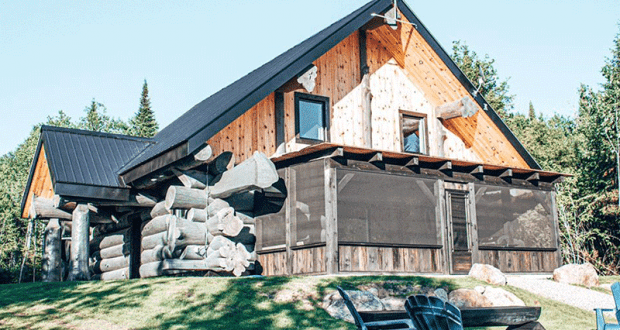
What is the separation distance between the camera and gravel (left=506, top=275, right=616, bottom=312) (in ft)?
44.5

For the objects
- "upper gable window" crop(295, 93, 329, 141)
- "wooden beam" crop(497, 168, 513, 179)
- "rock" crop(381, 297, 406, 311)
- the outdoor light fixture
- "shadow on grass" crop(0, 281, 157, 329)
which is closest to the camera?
"shadow on grass" crop(0, 281, 157, 329)

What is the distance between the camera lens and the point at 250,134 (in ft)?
49.8

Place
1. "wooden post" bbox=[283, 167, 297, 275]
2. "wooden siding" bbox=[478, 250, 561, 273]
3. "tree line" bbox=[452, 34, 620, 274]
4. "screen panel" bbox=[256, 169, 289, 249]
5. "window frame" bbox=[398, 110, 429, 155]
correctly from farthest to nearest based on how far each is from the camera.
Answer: "tree line" bbox=[452, 34, 620, 274]
"window frame" bbox=[398, 110, 429, 155]
"wooden siding" bbox=[478, 250, 561, 273]
"screen panel" bbox=[256, 169, 289, 249]
"wooden post" bbox=[283, 167, 297, 275]

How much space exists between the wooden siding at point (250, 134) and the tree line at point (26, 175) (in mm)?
20483

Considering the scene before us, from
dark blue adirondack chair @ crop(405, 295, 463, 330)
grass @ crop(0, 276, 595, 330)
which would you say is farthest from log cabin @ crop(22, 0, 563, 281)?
dark blue adirondack chair @ crop(405, 295, 463, 330)

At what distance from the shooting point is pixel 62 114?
4794 cm

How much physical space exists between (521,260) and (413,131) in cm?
436

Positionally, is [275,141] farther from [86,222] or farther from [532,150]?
[532,150]

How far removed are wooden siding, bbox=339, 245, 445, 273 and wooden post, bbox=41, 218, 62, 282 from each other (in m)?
6.75

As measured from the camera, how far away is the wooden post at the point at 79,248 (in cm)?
1421

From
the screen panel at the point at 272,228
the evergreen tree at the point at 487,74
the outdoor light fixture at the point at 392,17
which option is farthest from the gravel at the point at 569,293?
the evergreen tree at the point at 487,74

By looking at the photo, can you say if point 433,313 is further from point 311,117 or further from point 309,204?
point 311,117

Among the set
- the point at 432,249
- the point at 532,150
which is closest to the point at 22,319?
the point at 432,249

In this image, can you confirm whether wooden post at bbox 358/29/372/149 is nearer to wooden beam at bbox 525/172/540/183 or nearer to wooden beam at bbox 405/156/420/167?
wooden beam at bbox 405/156/420/167
